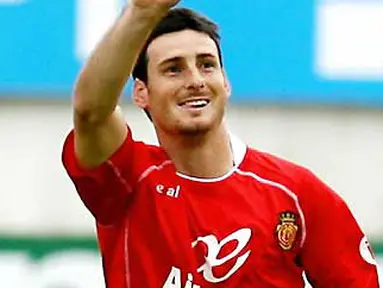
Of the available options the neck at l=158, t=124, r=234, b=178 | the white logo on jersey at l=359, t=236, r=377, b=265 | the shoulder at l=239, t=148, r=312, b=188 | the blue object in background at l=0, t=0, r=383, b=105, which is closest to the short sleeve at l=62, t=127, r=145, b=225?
the neck at l=158, t=124, r=234, b=178

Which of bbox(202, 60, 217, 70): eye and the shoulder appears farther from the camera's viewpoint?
the shoulder

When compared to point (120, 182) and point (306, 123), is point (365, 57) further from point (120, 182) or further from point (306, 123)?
point (120, 182)

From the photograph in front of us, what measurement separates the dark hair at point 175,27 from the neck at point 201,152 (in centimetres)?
18

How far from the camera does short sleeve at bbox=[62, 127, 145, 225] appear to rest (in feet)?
12.9

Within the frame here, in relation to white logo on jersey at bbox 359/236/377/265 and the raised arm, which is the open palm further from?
white logo on jersey at bbox 359/236/377/265

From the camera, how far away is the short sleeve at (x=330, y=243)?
162 inches

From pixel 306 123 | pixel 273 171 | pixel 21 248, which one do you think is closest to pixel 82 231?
pixel 21 248

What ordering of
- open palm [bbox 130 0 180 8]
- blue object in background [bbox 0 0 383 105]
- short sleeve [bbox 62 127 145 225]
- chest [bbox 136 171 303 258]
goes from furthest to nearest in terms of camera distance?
blue object in background [bbox 0 0 383 105]
chest [bbox 136 171 303 258]
short sleeve [bbox 62 127 145 225]
open palm [bbox 130 0 180 8]

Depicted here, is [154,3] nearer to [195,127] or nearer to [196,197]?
[195,127]

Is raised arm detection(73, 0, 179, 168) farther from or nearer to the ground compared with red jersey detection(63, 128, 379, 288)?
farther from the ground

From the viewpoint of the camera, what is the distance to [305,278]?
13.6 ft

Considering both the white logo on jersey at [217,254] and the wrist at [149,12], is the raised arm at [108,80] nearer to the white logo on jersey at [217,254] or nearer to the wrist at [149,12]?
the wrist at [149,12]

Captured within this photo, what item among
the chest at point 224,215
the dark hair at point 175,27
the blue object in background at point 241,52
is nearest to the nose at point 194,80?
the dark hair at point 175,27

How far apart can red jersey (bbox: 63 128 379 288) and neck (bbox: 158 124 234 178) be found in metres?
0.02
